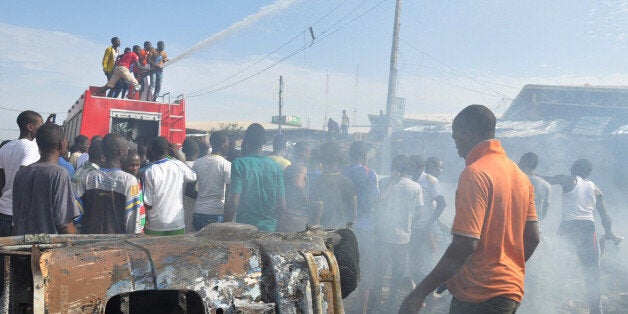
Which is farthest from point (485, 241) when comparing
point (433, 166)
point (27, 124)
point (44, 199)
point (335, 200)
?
point (433, 166)

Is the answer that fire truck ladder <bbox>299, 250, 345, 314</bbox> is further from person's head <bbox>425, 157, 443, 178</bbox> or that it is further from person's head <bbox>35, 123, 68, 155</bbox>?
person's head <bbox>425, 157, 443, 178</bbox>

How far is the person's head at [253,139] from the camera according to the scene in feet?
15.9

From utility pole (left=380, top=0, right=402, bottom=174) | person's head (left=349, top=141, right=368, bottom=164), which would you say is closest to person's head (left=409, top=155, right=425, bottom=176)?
person's head (left=349, top=141, right=368, bottom=164)

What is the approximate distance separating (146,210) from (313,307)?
293 centimetres

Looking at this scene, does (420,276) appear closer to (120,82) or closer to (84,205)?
(84,205)

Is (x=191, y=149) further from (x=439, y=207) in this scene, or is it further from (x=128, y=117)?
(x=128, y=117)

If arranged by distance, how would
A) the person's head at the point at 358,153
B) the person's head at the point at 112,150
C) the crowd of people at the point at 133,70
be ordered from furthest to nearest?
1. the crowd of people at the point at 133,70
2. the person's head at the point at 358,153
3. the person's head at the point at 112,150

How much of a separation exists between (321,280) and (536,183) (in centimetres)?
544

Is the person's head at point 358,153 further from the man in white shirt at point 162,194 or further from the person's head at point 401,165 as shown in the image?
the man in white shirt at point 162,194

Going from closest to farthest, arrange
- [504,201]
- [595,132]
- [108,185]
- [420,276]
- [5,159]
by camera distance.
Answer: [504,201] < [108,185] < [5,159] < [420,276] < [595,132]

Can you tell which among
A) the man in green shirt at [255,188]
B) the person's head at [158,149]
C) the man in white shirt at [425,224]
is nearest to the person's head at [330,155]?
the man in green shirt at [255,188]

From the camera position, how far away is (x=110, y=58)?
10828 millimetres

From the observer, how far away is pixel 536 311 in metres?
6.28

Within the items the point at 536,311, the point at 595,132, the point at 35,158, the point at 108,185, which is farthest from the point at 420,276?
the point at 595,132
